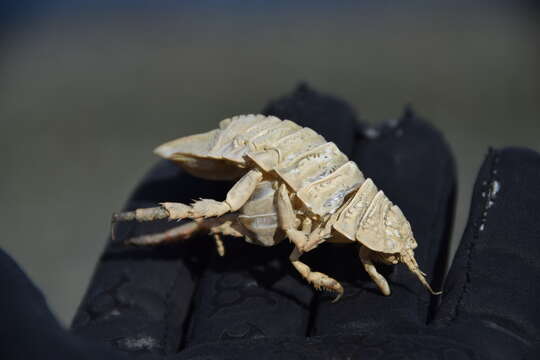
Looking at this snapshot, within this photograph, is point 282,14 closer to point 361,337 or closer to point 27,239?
point 27,239

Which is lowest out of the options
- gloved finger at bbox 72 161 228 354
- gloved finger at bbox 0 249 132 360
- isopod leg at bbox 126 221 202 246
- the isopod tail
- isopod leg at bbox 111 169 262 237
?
gloved finger at bbox 72 161 228 354

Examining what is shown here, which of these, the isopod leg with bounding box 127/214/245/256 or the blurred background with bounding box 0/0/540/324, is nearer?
the isopod leg with bounding box 127/214/245/256

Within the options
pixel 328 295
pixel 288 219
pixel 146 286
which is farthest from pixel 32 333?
pixel 328 295

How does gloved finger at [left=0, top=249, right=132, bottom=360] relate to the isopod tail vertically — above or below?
below

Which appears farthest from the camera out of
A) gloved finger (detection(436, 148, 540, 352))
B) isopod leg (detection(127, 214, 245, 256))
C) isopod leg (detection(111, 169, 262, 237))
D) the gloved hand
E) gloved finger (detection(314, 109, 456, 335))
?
isopod leg (detection(127, 214, 245, 256))

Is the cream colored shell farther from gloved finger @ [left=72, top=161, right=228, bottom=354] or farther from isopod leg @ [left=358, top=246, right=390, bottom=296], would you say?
gloved finger @ [left=72, top=161, right=228, bottom=354]

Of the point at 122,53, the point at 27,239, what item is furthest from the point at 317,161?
the point at 122,53

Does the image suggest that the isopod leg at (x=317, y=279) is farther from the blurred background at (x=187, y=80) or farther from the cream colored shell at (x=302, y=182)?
the blurred background at (x=187, y=80)

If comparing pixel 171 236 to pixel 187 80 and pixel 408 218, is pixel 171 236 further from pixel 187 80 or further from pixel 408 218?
pixel 187 80

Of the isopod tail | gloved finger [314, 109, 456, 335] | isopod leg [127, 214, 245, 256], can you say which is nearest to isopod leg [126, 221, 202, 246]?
isopod leg [127, 214, 245, 256]
